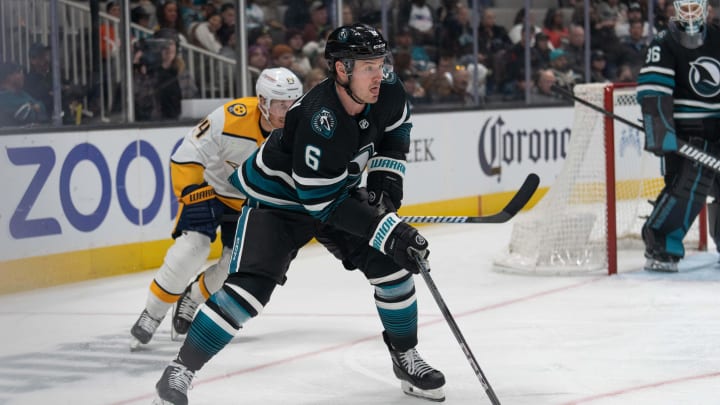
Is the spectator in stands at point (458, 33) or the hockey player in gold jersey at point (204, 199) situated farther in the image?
the spectator in stands at point (458, 33)

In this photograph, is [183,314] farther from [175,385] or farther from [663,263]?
[663,263]

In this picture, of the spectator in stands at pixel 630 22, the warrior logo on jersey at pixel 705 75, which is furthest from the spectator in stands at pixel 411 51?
the warrior logo on jersey at pixel 705 75

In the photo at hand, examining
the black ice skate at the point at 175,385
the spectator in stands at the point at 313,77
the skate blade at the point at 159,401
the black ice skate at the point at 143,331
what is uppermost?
the spectator in stands at the point at 313,77

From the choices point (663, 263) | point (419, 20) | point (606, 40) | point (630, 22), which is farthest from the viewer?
point (630, 22)

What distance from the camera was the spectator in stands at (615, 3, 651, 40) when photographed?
987cm

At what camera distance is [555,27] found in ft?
30.9

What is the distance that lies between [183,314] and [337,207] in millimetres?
1440

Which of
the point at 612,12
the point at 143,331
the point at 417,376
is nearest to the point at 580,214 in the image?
the point at 143,331

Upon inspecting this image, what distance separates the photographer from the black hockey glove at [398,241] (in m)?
3.14

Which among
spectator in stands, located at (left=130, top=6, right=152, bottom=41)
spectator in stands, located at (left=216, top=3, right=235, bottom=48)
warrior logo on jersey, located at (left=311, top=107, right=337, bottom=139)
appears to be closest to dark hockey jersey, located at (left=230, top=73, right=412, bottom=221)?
warrior logo on jersey, located at (left=311, top=107, right=337, bottom=139)

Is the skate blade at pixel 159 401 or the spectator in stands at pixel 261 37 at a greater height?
the spectator in stands at pixel 261 37

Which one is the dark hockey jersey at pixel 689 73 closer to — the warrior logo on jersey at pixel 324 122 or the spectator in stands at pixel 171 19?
the spectator in stands at pixel 171 19

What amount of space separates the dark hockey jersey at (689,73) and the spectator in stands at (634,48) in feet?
14.2

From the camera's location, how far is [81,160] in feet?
19.6
